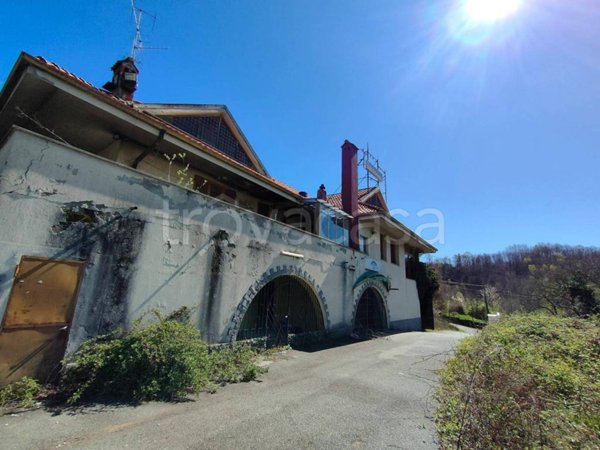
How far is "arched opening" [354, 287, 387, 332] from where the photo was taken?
14891 millimetres

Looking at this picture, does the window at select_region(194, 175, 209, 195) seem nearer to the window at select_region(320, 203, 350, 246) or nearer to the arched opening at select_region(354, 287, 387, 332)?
the window at select_region(320, 203, 350, 246)

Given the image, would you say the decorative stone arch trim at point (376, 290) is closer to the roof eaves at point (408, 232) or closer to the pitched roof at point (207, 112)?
the roof eaves at point (408, 232)

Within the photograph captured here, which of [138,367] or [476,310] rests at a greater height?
[476,310]

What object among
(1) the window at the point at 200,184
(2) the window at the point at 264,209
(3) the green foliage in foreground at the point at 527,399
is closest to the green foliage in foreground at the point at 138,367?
(3) the green foliage in foreground at the point at 527,399

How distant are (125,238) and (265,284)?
163 inches

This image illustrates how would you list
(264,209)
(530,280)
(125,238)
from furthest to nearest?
1. (530,280)
2. (264,209)
3. (125,238)

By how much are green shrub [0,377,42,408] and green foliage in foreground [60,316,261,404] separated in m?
0.37

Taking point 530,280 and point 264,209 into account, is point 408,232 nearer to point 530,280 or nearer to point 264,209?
point 264,209

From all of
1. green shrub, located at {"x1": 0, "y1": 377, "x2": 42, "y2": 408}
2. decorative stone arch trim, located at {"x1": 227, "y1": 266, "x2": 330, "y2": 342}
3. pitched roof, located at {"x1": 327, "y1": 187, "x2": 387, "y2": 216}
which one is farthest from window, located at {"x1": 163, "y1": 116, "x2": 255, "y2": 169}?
green shrub, located at {"x1": 0, "y1": 377, "x2": 42, "y2": 408}

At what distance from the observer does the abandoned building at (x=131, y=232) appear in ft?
15.3

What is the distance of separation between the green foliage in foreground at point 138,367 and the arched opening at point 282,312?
3.61 meters

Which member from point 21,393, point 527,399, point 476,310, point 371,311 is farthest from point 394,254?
point 476,310

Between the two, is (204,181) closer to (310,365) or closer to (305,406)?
(310,365)

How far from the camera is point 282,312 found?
10828 millimetres
